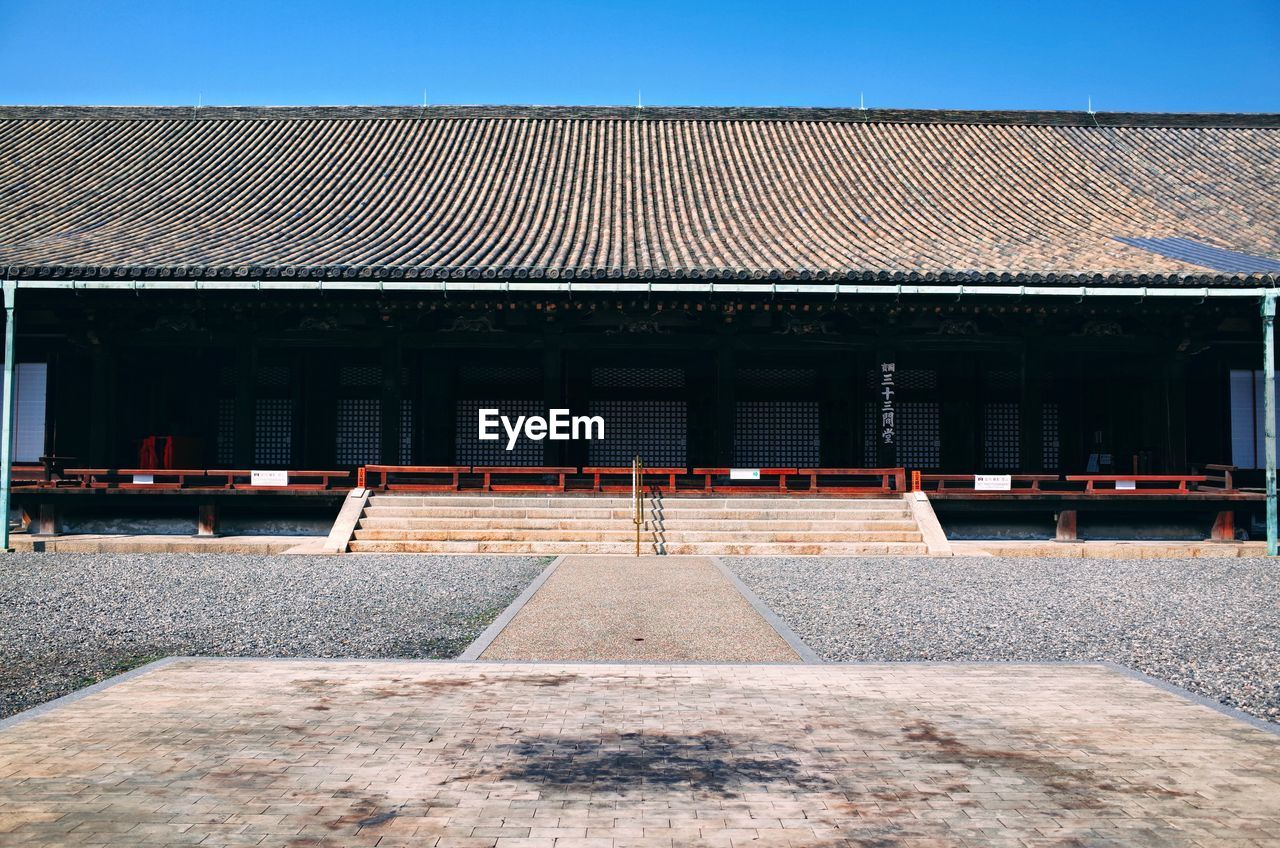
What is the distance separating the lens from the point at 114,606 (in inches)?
310

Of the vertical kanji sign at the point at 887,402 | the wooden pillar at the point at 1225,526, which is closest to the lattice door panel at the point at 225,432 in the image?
the vertical kanji sign at the point at 887,402

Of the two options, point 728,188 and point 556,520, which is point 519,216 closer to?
point 728,188

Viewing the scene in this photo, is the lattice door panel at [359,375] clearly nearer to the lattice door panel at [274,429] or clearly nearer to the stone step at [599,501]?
the lattice door panel at [274,429]

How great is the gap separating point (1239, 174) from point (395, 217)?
1754cm

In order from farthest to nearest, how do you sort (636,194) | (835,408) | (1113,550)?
(636,194), (835,408), (1113,550)

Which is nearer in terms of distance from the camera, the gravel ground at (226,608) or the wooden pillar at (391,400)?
the gravel ground at (226,608)

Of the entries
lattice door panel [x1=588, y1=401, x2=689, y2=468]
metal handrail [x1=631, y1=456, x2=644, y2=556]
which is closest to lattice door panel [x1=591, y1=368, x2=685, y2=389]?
lattice door panel [x1=588, y1=401, x2=689, y2=468]

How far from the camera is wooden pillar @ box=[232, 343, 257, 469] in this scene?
1416 cm

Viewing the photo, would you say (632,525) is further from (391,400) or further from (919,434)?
(919,434)

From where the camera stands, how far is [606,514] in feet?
42.4

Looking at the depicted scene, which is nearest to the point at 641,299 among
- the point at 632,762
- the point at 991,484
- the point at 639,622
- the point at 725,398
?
the point at 725,398

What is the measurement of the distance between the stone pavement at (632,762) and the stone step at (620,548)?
265 inches

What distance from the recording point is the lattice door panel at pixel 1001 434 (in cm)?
1625

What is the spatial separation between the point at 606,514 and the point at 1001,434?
7985 mm
